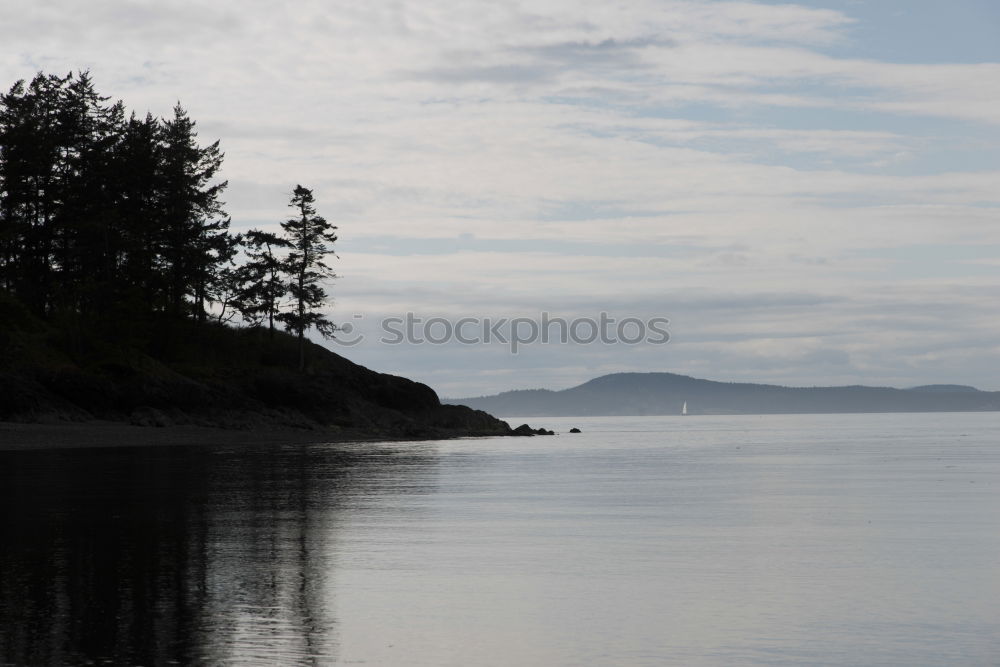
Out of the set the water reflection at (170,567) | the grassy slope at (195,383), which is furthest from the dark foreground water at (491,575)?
A: the grassy slope at (195,383)

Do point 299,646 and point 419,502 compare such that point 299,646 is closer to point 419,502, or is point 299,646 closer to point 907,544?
point 907,544

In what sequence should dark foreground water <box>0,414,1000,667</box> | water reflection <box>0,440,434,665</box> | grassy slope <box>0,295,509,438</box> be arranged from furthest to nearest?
1. grassy slope <box>0,295,509,438</box>
2. dark foreground water <box>0,414,1000,667</box>
3. water reflection <box>0,440,434,665</box>

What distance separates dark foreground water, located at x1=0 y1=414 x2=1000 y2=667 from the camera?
10883 mm

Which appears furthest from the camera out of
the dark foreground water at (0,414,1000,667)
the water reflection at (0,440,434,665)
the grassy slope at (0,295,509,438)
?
the grassy slope at (0,295,509,438)

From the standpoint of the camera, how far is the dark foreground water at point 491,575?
1088cm

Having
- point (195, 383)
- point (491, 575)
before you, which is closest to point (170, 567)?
point (491, 575)

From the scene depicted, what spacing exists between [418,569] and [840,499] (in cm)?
1636

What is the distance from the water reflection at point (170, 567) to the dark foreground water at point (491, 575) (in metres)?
0.05

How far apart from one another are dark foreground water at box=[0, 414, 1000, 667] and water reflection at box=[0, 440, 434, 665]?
0.05m

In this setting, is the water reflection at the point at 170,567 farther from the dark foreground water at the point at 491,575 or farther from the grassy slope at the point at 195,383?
the grassy slope at the point at 195,383

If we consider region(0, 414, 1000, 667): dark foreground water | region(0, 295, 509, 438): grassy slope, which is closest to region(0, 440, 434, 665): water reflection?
region(0, 414, 1000, 667): dark foreground water

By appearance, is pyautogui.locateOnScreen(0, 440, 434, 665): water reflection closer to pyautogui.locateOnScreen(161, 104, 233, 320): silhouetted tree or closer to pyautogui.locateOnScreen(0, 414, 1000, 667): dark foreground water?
pyautogui.locateOnScreen(0, 414, 1000, 667): dark foreground water

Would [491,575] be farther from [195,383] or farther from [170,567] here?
[195,383]

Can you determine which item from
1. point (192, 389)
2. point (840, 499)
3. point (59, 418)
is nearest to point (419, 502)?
point (840, 499)
